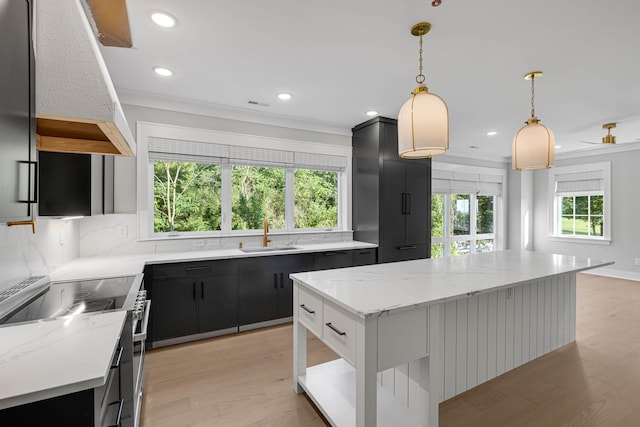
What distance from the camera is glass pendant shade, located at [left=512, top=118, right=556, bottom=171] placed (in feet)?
7.91

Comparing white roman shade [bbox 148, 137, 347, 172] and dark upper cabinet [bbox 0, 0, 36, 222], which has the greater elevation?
white roman shade [bbox 148, 137, 347, 172]

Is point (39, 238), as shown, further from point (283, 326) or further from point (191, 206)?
point (283, 326)

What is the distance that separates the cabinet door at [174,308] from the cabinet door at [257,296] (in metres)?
0.47

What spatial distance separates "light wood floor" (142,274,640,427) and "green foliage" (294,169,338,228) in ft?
5.60

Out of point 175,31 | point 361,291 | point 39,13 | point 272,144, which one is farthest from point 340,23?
point 272,144

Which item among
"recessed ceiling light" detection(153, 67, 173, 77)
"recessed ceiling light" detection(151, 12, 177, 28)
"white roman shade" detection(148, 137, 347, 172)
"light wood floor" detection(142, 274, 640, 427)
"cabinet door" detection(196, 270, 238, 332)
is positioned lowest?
"light wood floor" detection(142, 274, 640, 427)

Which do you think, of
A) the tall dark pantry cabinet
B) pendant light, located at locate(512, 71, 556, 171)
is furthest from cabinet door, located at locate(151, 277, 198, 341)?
pendant light, located at locate(512, 71, 556, 171)

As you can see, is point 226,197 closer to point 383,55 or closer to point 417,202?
point 383,55

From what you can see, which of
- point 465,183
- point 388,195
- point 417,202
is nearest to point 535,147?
point 388,195

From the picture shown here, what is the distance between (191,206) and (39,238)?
1.62 meters

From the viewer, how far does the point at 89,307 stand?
1490 millimetres

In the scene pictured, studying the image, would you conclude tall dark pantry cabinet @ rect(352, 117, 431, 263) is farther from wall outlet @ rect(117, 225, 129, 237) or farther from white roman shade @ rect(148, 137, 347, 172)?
wall outlet @ rect(117, 225, 129, 237)

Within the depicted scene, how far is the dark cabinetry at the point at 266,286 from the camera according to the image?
318cm

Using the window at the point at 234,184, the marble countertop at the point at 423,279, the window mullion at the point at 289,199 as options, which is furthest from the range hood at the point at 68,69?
the window mullion at the point at 289,199
